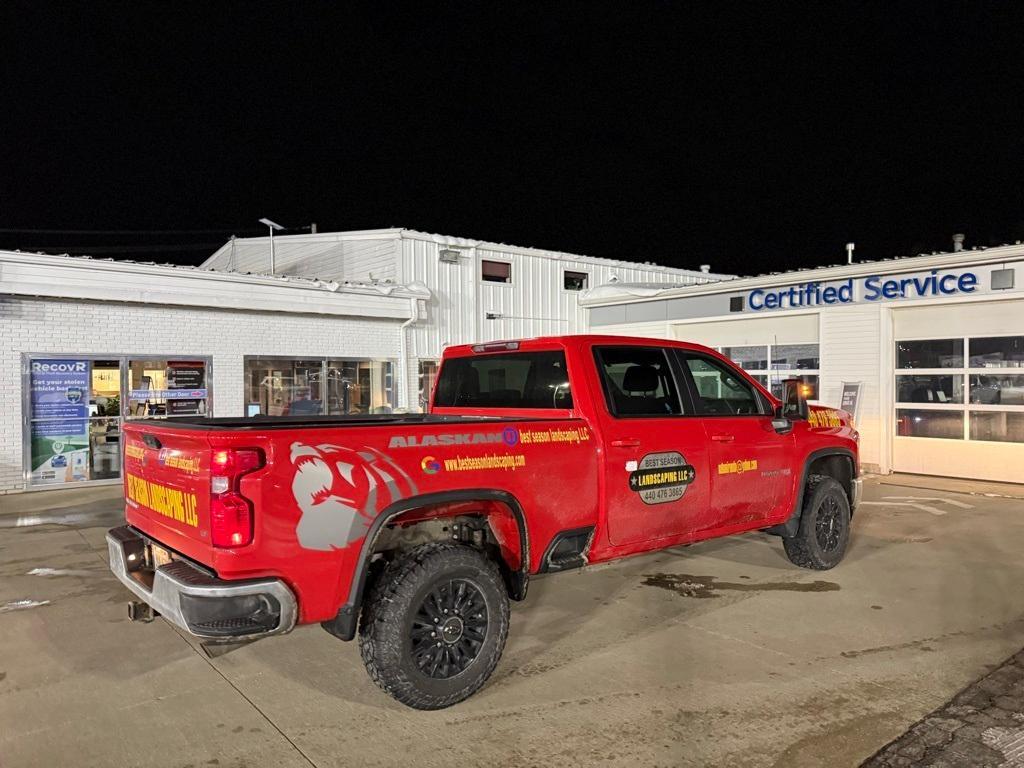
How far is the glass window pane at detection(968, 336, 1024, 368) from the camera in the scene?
10.4m

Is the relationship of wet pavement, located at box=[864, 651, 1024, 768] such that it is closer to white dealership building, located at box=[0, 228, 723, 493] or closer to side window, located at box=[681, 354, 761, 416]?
side window, located at box=[681, 354, 761, 416]

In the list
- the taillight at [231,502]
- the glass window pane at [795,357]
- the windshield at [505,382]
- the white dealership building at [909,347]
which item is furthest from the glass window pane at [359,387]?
the taillight at [231,502]

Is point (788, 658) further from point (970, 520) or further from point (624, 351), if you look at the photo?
point (970, 520)

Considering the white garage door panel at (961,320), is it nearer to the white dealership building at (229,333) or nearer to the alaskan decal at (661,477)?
the white dealership building at (229,333)

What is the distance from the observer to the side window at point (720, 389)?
17.4 feet

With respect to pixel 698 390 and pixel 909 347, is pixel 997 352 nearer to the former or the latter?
pixel 909 347

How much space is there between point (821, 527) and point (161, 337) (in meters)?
10.2

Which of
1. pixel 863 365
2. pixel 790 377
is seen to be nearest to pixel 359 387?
pixel 790 377

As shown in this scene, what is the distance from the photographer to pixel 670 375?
509 cm

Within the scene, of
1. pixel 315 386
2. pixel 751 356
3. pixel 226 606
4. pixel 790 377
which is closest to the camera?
pixel 226 606

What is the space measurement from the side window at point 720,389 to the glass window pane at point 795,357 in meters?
7.94

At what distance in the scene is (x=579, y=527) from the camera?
421 cm

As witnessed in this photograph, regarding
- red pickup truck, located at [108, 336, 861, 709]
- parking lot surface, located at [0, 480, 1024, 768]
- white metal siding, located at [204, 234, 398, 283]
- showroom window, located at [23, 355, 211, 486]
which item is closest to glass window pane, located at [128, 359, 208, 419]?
showroom window, located at [23, 355, 211, 486]

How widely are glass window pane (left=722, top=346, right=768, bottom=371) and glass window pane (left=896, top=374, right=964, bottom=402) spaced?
2.52m
